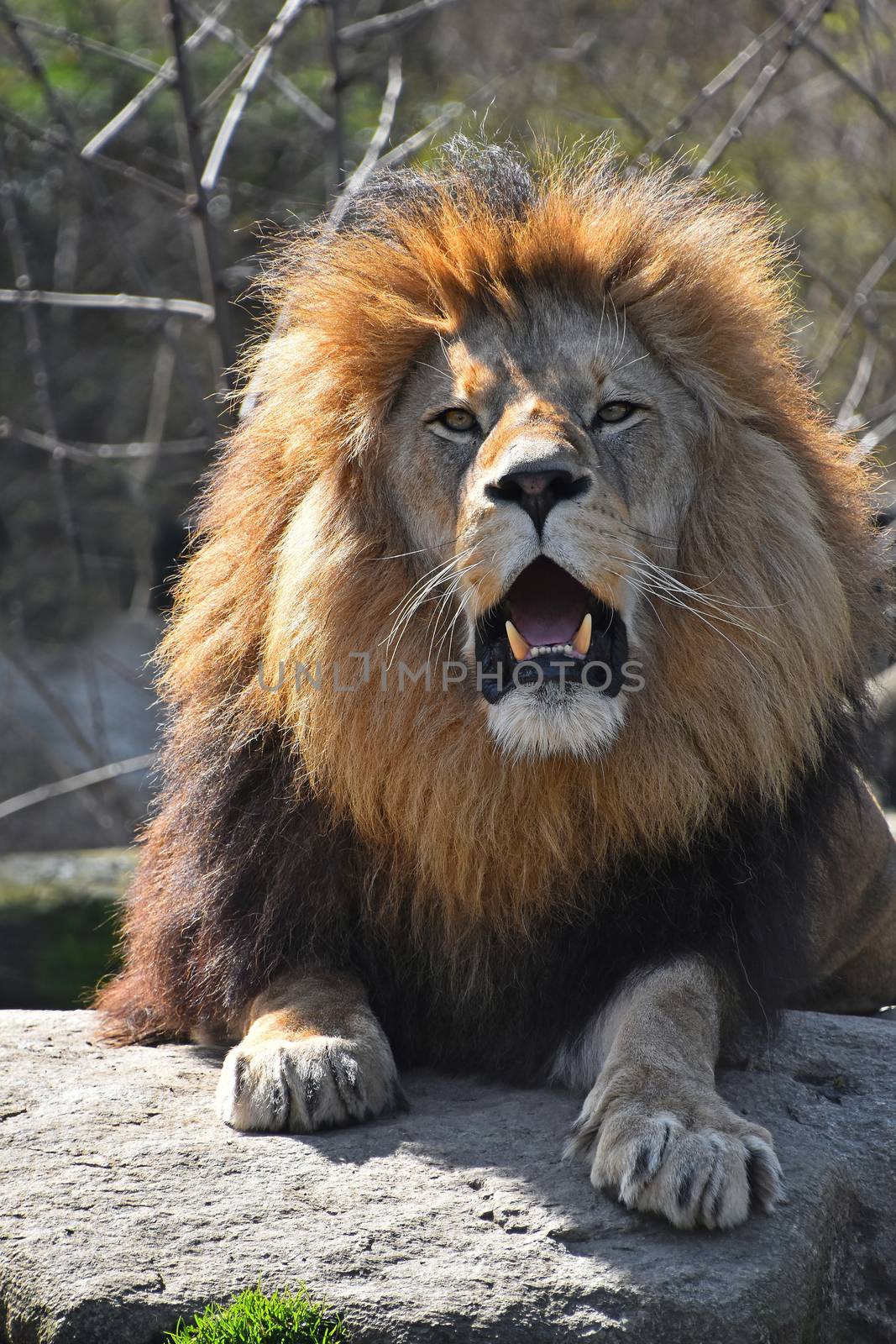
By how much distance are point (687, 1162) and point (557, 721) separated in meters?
0.78

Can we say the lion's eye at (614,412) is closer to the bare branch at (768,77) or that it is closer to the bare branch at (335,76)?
the bare branch at (768,77)

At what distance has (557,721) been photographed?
2812mm

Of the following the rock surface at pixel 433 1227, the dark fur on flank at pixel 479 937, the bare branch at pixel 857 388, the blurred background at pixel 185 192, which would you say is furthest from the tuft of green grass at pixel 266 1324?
the blurred background at pixel 185 192

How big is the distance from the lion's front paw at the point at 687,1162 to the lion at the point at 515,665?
18cm

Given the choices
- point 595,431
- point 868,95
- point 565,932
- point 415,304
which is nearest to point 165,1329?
point 565,932

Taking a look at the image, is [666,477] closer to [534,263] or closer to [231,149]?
[534,263]

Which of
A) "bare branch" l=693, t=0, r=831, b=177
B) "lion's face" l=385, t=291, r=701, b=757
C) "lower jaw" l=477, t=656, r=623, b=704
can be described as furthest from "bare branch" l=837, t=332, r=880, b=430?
"lower jaw" l=477, t=656, r=623, b=704

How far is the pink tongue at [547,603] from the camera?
2.89 meters

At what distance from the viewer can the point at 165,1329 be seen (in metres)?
2.35

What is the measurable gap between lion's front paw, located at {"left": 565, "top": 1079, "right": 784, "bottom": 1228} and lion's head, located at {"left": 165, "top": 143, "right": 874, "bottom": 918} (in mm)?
533

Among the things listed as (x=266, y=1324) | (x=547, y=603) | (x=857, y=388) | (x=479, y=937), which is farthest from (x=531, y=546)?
(x=857, y=388)

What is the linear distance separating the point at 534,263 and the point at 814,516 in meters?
0.75

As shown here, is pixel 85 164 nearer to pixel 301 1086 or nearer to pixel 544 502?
pixel 544 502

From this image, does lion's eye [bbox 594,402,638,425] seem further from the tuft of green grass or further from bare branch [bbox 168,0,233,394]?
bare branch [bbox 168,0,233,394]
